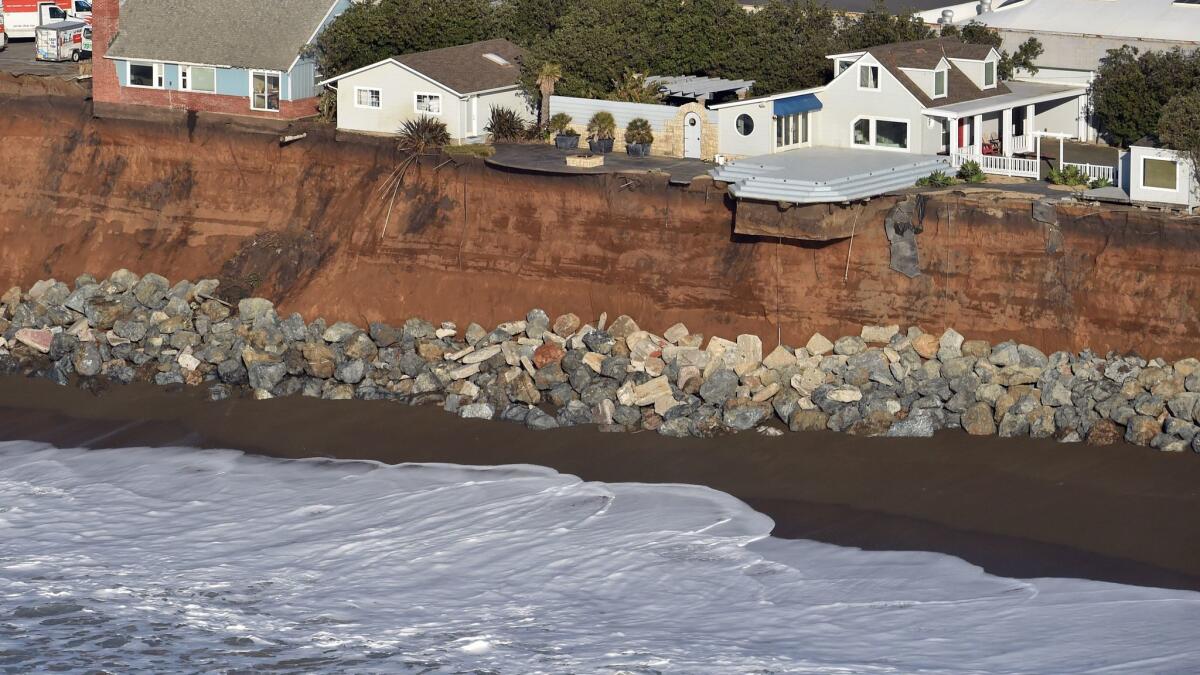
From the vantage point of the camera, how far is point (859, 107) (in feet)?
155

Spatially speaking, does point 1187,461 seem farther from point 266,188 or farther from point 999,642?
point 266,188

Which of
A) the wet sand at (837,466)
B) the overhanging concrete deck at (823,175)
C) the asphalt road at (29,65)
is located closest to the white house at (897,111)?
the overhanging concrete deck at (823,175)

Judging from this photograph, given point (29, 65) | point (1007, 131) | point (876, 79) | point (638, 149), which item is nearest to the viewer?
point (876, 79)

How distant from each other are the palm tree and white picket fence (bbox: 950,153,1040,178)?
36.9 ft

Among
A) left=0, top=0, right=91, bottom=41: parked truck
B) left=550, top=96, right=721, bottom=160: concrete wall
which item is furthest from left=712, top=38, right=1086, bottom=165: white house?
left=0, top=0, right=91, bottom=41: parked truck

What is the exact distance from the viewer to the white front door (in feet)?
158

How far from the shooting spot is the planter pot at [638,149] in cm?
4866

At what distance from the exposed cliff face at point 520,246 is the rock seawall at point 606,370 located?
78 cm

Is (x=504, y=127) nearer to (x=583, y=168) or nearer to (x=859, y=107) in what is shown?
(x=583, y=168)

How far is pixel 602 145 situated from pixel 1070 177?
1214cm

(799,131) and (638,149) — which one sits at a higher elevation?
(799,131)

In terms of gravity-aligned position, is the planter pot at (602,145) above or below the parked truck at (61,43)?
below

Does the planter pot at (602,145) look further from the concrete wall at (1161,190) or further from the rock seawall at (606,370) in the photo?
the concrete wall at (1161,190)

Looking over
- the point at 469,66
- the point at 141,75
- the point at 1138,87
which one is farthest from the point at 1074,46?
the point at 141,75
